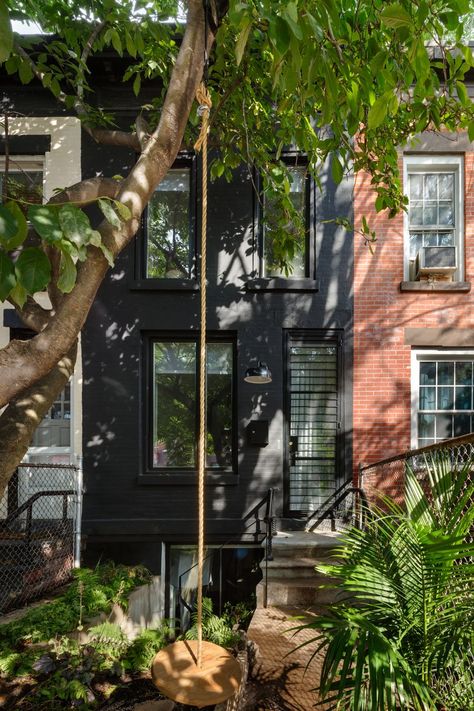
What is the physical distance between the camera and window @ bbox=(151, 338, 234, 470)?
7.68 metres

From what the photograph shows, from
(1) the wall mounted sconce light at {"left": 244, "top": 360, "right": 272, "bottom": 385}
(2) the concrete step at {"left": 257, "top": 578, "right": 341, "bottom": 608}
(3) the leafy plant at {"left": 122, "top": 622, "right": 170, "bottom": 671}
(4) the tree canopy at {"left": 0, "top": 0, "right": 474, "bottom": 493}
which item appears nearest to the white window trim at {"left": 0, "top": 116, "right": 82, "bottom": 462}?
A: (4) the tree canopy at {"left": 0, "top": 0, "right": 474, "bottom": 493}

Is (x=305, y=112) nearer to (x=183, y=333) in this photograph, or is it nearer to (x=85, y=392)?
(x=183, y=333)

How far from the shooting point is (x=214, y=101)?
517 centimetres

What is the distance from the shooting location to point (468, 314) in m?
7.60

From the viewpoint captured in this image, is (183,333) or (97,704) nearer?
(97,704)

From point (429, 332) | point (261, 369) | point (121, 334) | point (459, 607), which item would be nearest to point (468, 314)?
point (429, 332)

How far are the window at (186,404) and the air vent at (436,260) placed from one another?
3.36 meters

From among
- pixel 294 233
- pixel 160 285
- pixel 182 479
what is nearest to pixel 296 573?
pixel 182 479

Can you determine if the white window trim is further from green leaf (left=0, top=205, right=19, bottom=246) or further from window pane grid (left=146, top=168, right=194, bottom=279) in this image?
green leaf (left=0, top=205, right=19, bottom=246)

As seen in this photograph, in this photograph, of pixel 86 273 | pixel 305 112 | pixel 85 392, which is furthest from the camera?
pixel 85 392

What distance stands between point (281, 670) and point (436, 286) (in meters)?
5.92

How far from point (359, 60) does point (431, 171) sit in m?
4.69

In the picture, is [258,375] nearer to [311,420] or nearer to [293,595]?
[311,420]

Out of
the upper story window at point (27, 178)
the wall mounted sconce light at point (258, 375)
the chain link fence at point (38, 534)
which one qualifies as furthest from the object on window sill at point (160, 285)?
the chain link fence at point (38, 534)
